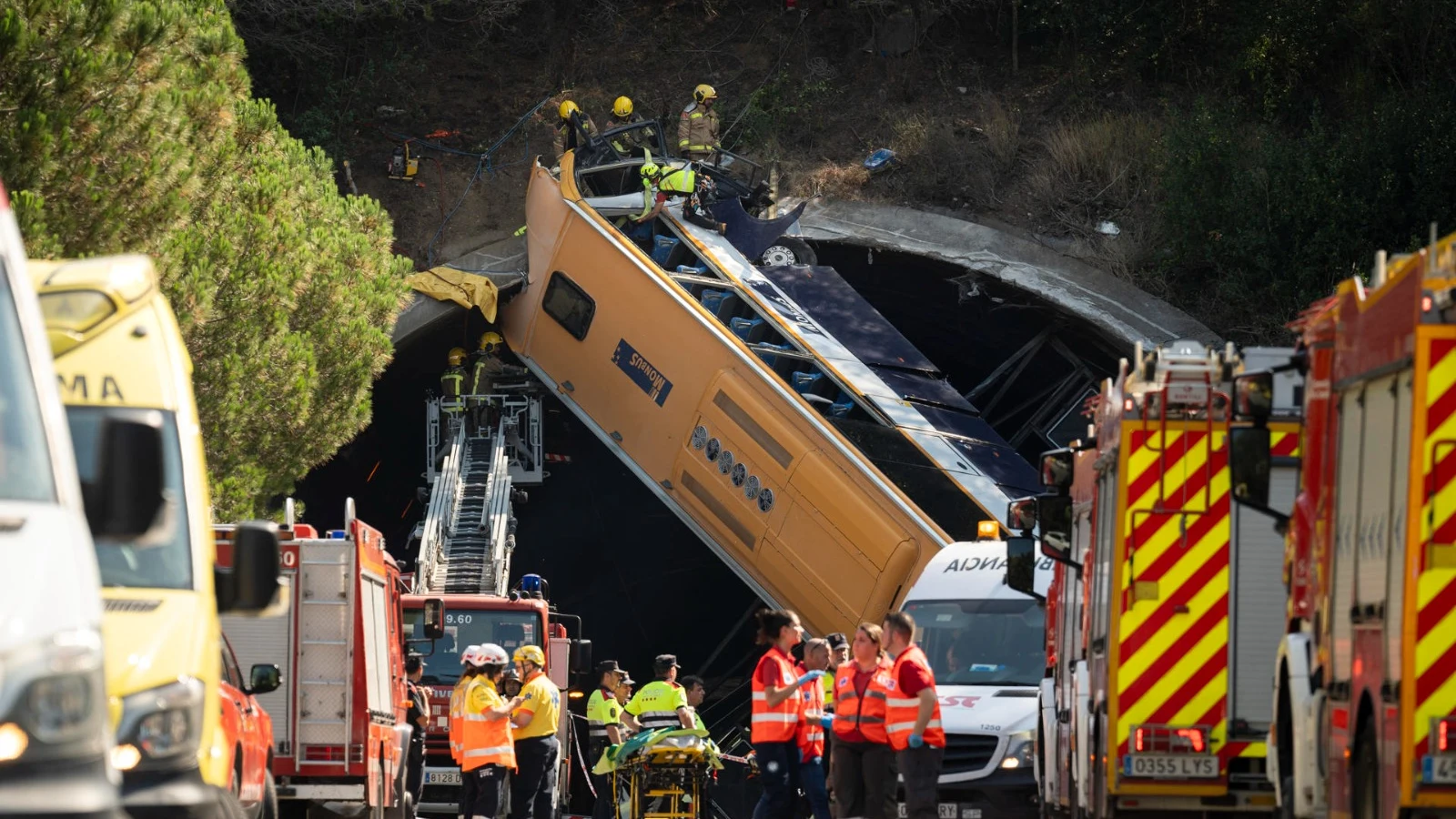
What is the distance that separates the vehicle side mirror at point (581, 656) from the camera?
18297mm

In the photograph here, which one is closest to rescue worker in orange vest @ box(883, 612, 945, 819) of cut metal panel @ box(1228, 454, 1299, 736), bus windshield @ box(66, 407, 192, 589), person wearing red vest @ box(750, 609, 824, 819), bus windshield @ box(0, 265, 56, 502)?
person wearing red vest @ box(750, 609, 824, 819)

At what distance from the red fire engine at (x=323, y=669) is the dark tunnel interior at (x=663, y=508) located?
42.1ft

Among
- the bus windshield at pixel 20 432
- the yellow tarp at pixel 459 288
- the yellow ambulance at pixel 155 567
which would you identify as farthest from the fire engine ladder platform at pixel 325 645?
the yellow tarp at pixel 459 288

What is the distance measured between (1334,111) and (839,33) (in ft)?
27.0

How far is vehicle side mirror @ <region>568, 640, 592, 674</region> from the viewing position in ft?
60.0

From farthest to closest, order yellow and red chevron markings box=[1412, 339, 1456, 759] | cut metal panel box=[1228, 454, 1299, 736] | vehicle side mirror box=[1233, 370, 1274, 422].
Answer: cut metal panel box=[1228, 454, 1299, 736], vehicle side mirror box=[1233, 370, 1274, 422], yellow and red chevron markings box=[1412, 339, 1456, 759]

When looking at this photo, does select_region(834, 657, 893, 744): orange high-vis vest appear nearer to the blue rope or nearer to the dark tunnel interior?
the dark tunnel interior

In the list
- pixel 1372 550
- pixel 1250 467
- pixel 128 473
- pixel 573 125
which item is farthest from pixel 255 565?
pixel 573 125

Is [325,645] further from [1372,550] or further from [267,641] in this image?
[1372,550]

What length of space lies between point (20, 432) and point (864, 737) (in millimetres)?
7064

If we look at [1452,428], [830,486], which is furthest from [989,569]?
[1452,428]

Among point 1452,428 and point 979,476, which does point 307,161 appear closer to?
point 979,476

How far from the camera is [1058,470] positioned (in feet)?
45.1

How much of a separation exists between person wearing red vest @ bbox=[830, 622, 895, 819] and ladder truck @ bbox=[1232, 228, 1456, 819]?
10.0ft
